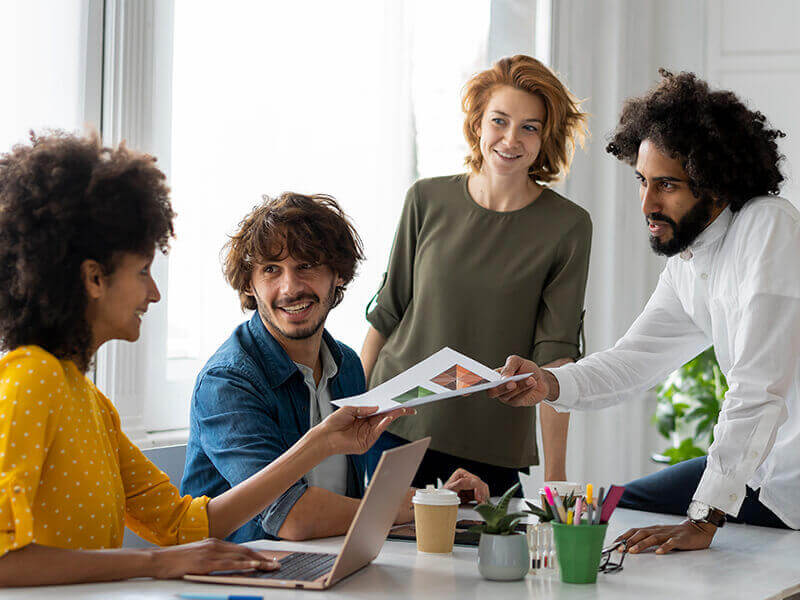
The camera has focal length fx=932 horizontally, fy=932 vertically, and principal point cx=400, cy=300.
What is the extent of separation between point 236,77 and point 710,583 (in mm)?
2185

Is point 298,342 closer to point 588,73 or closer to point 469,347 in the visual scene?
point 469,347

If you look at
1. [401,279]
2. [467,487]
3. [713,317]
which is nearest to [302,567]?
[467,487]

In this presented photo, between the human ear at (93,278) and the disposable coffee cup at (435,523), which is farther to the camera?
the disposable coffee cup at (435,523)

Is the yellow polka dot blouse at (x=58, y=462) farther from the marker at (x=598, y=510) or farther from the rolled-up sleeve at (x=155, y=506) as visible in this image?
the marker at (x=598, y=510)

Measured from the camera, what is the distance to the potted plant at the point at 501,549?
4.31 feet

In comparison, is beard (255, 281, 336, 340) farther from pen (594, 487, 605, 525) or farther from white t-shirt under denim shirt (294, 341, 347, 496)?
pen (594, 487, 605, 525)

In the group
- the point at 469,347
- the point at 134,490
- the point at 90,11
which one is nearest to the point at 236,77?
the point at 90,11

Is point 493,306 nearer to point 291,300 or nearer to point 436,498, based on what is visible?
point 291,300

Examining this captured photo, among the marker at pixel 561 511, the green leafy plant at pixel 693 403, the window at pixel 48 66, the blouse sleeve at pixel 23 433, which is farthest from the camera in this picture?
the green leafy plant at pixel 693 403

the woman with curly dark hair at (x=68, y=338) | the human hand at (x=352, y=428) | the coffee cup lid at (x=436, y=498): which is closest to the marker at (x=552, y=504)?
the coffee cup lid at (x=436, y=498)

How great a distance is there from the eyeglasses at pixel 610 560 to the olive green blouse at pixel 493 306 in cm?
84

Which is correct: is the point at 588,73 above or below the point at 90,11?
above

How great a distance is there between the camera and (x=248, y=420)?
1.65m

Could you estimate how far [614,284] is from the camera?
4.24m
